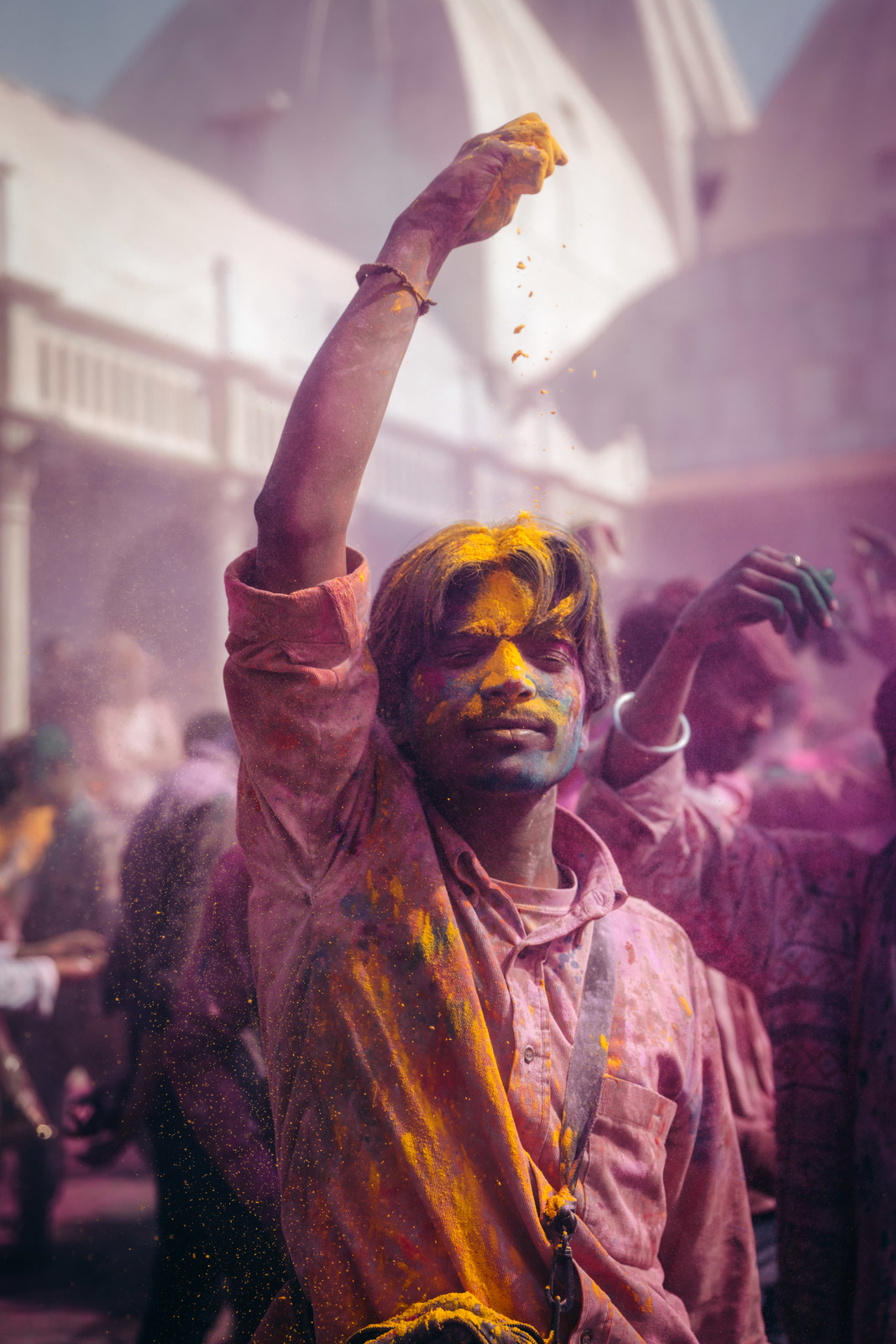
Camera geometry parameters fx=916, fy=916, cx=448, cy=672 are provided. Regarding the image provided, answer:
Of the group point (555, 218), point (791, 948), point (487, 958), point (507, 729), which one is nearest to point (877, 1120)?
point (791, 948)

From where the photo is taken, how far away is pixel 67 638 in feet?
5.76

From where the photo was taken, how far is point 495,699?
1.02 metres

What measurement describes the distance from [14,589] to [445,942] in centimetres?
172

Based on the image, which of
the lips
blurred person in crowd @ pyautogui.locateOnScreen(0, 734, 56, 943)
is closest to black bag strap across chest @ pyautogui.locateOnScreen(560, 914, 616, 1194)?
the lips

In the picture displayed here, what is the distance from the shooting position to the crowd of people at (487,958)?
93 centimetres

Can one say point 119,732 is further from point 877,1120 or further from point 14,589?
point 877,1120

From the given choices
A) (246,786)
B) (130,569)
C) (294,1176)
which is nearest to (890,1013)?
(294,1176)

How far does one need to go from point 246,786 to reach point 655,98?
9.81 ft

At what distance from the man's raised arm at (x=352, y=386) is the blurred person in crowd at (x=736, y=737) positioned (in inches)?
28.9

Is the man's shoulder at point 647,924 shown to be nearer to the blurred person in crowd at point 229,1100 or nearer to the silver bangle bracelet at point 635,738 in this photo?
the silver bangle bracelet at point 635,738

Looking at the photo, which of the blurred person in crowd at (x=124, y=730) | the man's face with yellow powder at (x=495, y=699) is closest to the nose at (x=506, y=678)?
the man's face with yellow powder at (x=495, y=699)

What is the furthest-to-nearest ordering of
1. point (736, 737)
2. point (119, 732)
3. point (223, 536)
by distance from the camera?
1. point (119, 732)
2. point (223, 536)
3. point (736, 737)

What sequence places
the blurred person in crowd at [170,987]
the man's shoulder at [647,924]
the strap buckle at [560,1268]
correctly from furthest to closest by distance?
the blurred person in crowd at [170,987] → the man's shoulder at [647,924] → the strap buckle at [560,1268]

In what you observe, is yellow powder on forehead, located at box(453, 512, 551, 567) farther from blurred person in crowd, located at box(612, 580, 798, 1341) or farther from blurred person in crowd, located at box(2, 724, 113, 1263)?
blurred person in crowd, located at box(2, 724, 113, 1263)
